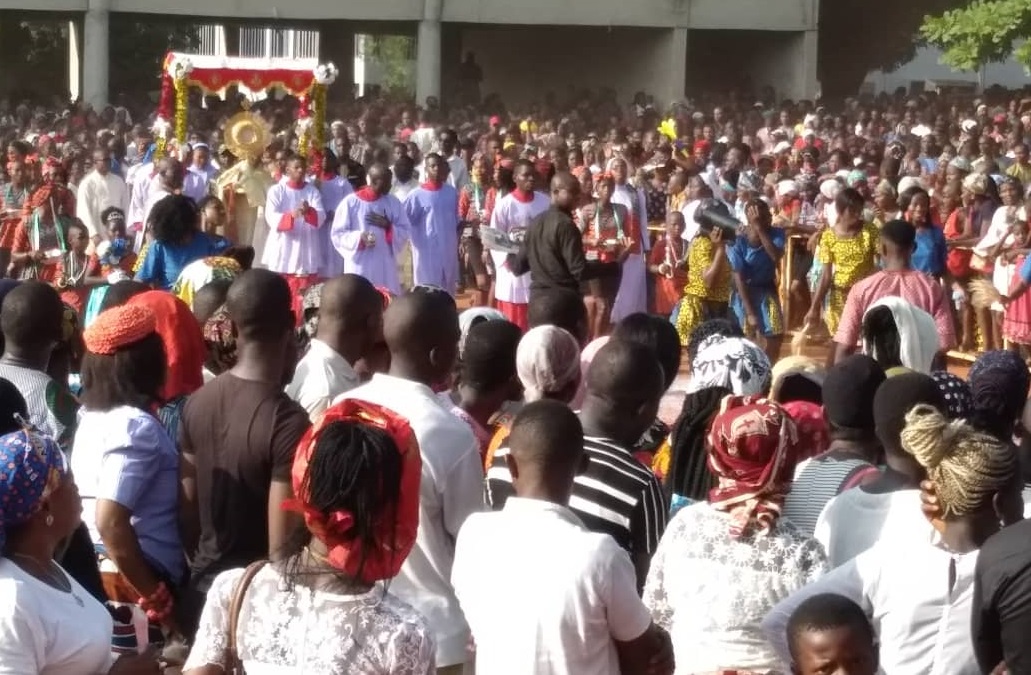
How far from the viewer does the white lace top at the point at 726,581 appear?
13.1ft

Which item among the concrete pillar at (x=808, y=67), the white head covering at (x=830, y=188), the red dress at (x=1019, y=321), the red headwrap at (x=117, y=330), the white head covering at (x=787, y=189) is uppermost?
the concrete pillar at (x=808, y=67)

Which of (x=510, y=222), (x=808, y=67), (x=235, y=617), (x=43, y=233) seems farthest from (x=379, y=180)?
(x=808, y=67)

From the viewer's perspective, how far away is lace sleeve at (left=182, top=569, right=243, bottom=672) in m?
3.23

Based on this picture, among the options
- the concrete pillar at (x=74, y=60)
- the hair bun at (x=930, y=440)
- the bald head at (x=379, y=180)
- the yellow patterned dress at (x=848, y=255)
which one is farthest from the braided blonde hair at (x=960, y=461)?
the concrete pillar at (x=74, y=60)

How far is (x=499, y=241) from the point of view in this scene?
13.3 metres

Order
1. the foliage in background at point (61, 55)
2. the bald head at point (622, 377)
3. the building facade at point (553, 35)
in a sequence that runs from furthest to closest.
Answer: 1. the foliage in background at point (61, 55)
2. the building facade at point (553, 35)
3. the bald head at point (622, 377)

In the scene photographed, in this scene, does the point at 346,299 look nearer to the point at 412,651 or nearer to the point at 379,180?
the point at 412,651

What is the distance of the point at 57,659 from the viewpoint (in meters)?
3.43

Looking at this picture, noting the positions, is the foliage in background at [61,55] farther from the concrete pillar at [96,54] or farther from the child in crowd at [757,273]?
the child in crowd at [757,273]

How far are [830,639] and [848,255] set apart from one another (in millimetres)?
8637

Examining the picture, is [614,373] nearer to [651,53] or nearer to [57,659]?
[57,659]

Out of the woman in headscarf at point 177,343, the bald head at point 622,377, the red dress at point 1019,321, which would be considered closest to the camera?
the bald head at point 622,377

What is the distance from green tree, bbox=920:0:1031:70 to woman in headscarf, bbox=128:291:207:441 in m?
23.9

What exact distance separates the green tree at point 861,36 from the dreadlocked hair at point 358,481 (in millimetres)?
39356
